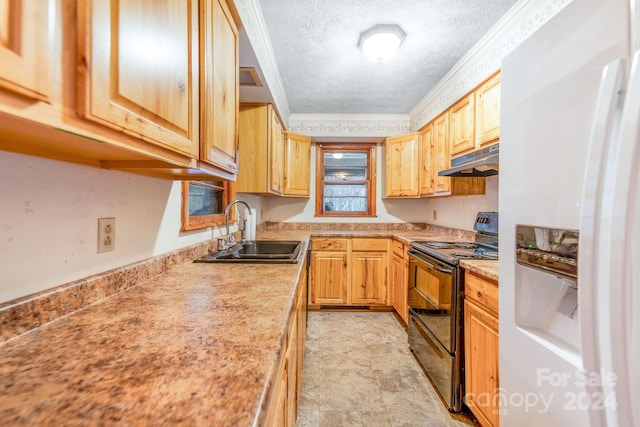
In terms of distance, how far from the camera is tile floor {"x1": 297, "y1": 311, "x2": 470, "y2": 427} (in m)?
1.62

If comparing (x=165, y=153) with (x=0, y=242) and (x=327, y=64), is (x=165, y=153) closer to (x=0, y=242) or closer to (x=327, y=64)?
(x=0, y=242)

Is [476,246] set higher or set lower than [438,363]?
higher

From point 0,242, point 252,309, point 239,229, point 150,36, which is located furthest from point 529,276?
point 239,229

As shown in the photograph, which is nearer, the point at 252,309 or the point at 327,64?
the point at 252,309

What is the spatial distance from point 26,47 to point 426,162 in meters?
3.03

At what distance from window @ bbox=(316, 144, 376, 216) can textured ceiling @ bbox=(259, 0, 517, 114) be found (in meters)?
0.93

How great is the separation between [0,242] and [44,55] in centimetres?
50

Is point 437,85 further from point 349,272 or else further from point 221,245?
point 221,245

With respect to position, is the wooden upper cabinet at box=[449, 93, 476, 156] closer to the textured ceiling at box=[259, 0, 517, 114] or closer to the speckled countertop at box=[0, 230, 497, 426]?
the textured ceiling at box=[259, 0, 517, 114]

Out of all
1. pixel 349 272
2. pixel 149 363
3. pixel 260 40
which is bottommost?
pixel 349 272

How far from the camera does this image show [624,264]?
0.58m

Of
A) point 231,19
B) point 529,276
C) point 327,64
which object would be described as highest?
point 327,64

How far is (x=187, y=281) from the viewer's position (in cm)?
113

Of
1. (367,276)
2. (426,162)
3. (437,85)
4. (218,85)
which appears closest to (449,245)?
(426,162)
